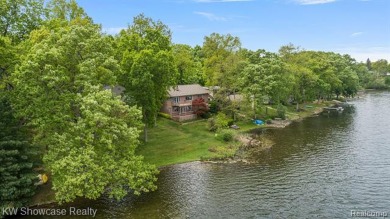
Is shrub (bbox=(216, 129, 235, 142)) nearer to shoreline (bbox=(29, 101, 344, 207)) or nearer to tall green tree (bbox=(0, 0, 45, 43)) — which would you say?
shoreline (bbox=(29, 101, 344, 207))

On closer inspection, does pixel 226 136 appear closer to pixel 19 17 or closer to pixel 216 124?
pixel 216 124

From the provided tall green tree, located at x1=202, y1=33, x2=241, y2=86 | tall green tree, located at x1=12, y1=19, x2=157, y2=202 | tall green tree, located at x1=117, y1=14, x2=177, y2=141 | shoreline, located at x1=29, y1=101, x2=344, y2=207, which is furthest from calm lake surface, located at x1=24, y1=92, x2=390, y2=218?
tall green tree, located at x1=202, y1=33, x2=241, y2=86

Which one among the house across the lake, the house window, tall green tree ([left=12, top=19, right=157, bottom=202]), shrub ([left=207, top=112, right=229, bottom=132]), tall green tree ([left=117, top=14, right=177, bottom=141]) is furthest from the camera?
the house window

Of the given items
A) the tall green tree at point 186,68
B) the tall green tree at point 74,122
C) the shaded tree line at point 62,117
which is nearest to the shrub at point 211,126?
the tall green tree at point 186,68

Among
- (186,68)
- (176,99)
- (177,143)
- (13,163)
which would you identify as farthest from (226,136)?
(13,163)

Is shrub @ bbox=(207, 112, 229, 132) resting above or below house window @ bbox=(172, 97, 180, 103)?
below

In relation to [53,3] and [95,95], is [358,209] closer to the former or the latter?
[95,95]

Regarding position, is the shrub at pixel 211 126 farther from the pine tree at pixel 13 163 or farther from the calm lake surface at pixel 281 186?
the pine tree at pixel 13 163
